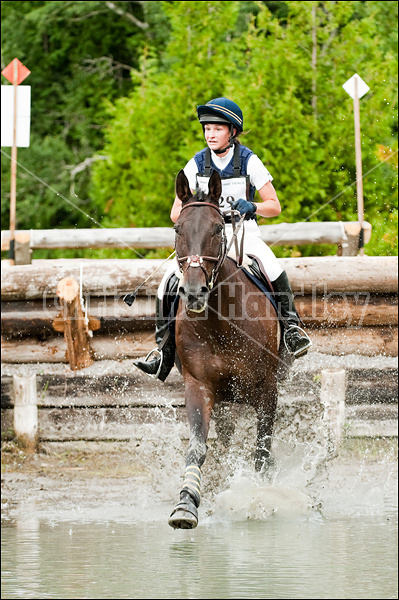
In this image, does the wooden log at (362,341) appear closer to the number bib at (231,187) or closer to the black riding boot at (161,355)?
the black riding boot at (161,355)

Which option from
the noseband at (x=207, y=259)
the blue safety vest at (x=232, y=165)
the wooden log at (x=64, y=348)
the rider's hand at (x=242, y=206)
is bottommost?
the wooden log at (x=64, y=348)

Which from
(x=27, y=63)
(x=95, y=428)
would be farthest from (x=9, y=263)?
(x=27, y=63)

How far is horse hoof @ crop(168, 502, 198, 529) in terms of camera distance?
543 centimetres

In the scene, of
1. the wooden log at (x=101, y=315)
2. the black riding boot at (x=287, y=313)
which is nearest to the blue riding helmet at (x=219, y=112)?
the black riding boot at (x=287, y=313)

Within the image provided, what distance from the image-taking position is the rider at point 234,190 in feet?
21.4

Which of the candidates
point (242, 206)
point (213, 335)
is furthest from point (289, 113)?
point (213, 335)

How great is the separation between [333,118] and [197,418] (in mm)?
7983

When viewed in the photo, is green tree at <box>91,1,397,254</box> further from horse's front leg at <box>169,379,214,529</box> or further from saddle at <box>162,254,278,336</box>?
horse's front leg at <box>169,379,214,529</box>

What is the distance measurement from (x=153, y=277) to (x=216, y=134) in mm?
3348

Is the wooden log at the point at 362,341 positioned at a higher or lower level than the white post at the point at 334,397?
higher

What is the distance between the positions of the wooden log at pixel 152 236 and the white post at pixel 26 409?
1.54 metres

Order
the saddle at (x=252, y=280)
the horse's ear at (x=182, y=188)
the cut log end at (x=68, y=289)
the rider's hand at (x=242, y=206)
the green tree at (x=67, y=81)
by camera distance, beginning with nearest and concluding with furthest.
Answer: the horse's ear at (x=182, y=188), the rider's hand at (x=242, y=206), the saddle at (x=252, y=280), the cut log end at (x=68, y=289), the green tree at (x=67, y=81)

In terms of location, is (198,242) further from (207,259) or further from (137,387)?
(137,387)

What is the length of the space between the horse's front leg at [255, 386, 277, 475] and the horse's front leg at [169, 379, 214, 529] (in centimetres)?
59
